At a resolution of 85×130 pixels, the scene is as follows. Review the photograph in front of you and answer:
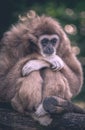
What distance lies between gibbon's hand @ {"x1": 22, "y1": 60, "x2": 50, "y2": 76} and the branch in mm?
932

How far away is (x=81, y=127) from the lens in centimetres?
1308

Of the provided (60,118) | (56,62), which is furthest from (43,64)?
(60,118)

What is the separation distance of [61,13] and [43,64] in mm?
6715

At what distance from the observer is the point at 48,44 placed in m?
14.8

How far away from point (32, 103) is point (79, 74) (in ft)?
5.19

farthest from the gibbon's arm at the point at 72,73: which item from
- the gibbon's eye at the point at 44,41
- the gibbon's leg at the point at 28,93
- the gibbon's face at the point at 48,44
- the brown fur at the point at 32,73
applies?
the gibbon's leg at the point at 28,93

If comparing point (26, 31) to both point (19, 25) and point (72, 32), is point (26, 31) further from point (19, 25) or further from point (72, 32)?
point (72, 32)

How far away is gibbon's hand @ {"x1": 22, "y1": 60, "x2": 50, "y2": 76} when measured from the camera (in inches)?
540

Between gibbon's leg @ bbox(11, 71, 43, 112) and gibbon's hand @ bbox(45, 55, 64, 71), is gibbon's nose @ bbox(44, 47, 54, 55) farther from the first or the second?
gibbon's leg @ bbox(11, 71, 43, 112)

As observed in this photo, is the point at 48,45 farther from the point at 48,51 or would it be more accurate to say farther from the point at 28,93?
the point at 28,93

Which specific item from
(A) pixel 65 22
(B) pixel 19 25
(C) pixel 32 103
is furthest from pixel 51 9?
(C) pixel 32 103

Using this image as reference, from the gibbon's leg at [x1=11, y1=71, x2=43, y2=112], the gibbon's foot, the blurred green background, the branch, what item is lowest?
the branch

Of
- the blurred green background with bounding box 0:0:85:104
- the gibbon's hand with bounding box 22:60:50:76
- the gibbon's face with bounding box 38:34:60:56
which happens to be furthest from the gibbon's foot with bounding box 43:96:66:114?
the blurred green background with bounding box 0:0:85:104

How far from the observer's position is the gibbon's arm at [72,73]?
46.8 ft
